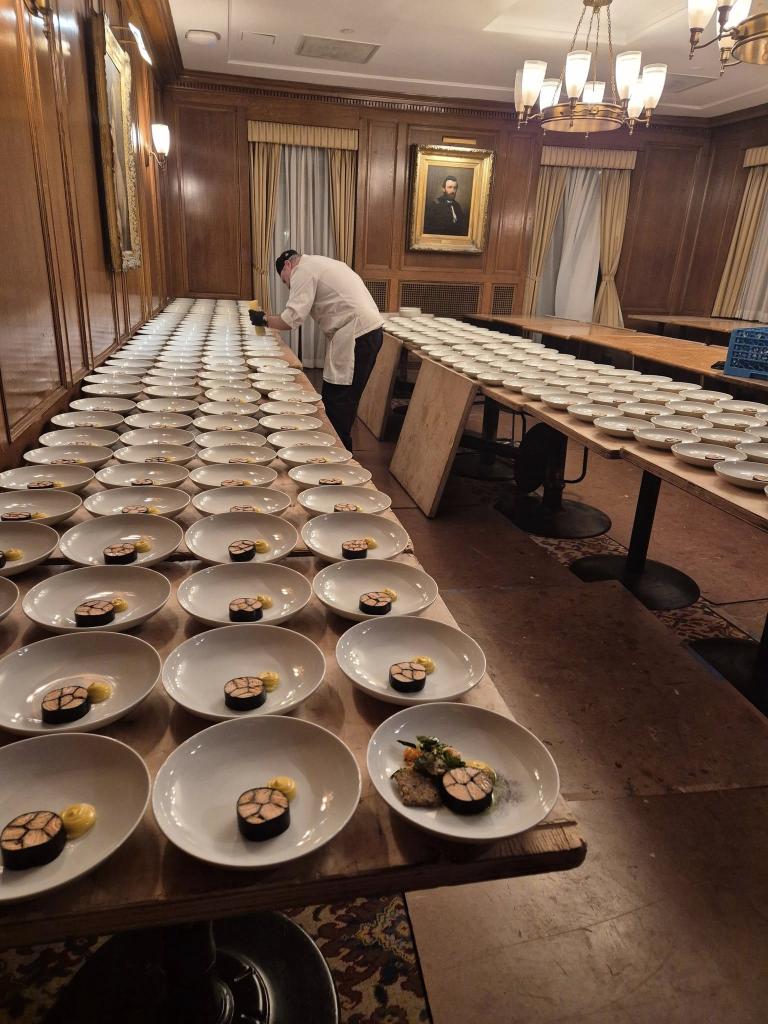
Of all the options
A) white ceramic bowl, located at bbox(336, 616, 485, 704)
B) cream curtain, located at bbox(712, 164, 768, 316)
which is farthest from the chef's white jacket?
cream curtain, located at bbox(712, 164, 768, 316)

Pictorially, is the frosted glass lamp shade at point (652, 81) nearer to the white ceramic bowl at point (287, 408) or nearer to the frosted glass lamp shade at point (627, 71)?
the frosted glass lamp shade at point (627, 71)

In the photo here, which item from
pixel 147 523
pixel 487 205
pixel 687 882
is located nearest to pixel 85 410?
pixel 147 523

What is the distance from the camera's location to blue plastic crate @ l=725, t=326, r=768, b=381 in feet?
11.1

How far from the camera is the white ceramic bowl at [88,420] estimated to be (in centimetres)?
215

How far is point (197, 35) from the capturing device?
236 inches

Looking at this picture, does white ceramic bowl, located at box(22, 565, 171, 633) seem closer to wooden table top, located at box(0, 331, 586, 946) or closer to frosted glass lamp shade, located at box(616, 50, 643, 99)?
wooden table top, located at box(0, 331, 586, 946)

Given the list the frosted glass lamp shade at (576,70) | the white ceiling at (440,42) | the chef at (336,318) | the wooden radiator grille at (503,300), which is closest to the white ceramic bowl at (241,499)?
the chef at (336,318)

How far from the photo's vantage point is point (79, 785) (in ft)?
2.57

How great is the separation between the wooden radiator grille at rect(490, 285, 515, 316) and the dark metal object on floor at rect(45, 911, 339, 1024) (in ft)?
27.4

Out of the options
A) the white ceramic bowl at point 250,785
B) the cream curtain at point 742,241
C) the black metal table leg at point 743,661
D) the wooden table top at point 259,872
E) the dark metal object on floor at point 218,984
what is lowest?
the dark metal object on floor at point 218,984

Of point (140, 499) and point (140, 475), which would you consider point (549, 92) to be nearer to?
point (140, 475)

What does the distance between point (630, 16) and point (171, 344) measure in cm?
478

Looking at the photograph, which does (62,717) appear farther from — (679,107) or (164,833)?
(679,107)

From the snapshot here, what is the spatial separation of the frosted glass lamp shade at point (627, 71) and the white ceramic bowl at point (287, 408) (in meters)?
3.35
